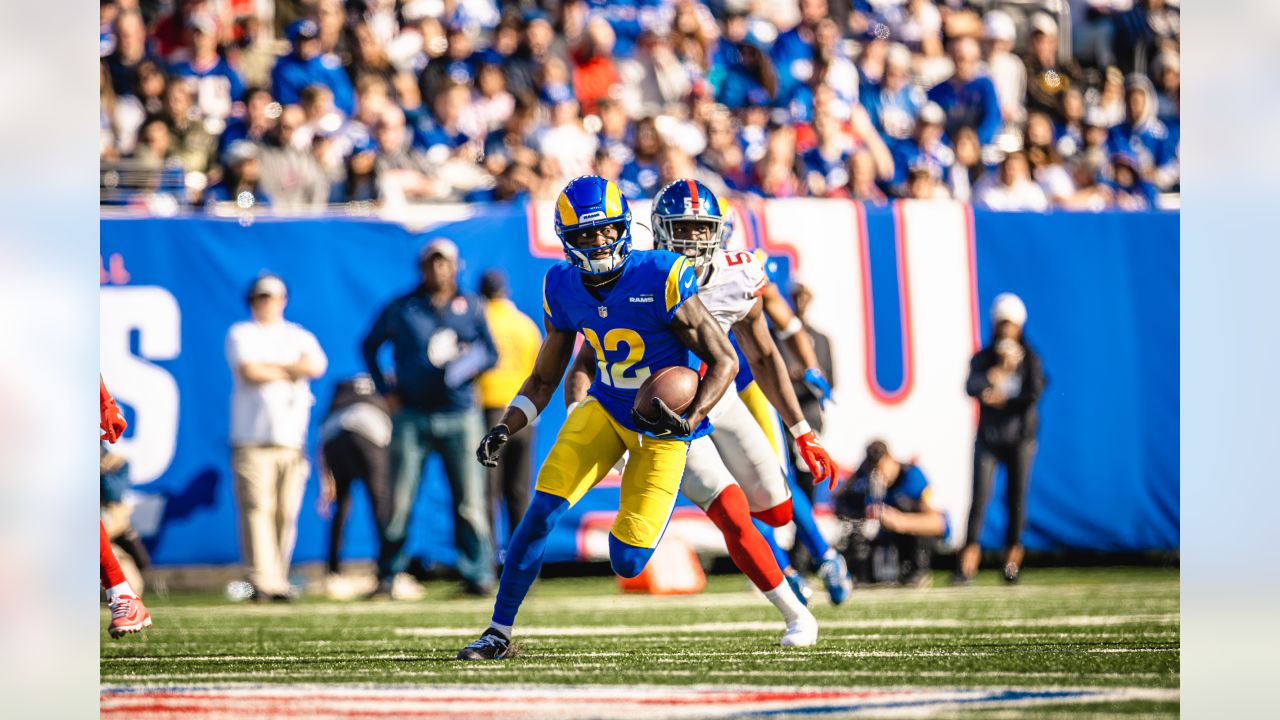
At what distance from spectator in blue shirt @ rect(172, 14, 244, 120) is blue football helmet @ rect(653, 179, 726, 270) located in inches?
200

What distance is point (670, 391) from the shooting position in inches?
241

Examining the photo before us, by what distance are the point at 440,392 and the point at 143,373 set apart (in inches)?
68.3

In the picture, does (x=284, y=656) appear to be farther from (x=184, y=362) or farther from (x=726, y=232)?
(x=184, y=362)

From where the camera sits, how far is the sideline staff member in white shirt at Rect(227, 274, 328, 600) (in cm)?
980

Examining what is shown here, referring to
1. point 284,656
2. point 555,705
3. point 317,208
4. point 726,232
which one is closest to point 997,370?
point 726,232

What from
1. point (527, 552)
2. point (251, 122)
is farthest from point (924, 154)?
point (527, 552)

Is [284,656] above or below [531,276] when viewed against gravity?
below

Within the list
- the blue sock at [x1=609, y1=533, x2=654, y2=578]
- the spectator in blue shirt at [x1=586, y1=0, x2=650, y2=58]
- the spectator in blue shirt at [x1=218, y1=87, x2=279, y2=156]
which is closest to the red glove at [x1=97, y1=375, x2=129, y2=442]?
the blue sock at [x1=609, y1=533, x2=654, y2=578]

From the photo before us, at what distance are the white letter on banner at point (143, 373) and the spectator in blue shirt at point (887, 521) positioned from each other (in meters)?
4.09

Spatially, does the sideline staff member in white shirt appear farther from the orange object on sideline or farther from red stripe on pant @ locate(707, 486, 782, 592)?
red stripe on pant @ locate(707, 486, 782, 592)

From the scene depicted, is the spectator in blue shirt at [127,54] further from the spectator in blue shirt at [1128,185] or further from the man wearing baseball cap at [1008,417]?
the spectator in blue shirt at [1128,185]

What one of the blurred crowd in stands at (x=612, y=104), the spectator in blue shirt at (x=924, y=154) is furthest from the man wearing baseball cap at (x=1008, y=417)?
the spectator in blue shirt at (x=924, y=154)

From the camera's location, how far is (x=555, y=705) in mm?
4965
